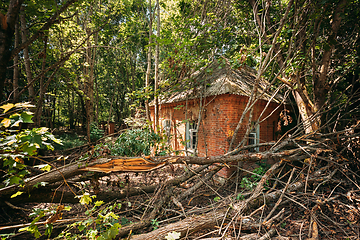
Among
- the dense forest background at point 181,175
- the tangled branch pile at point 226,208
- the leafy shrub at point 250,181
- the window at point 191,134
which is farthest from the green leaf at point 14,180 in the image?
the window at point 191,134

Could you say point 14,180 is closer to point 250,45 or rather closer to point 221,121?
point 221,121

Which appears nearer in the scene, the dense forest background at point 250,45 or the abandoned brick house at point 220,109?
the dense forest background at point 250,45

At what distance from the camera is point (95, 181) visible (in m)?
3.49

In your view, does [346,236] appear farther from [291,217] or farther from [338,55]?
[338,55]

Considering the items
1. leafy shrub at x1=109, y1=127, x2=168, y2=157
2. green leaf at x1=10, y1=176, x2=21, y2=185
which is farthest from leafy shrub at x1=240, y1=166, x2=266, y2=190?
green leaf at x1=10, y1=176, x2=21, y2=185

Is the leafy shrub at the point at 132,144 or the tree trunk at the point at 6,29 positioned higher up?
the tree trunk at the point at 6,29

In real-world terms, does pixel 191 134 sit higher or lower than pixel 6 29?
lower

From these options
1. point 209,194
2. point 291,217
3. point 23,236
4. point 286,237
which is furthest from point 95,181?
point 291,217

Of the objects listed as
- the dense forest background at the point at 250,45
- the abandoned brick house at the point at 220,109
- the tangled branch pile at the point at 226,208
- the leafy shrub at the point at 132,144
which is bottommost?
the tangled branch pile at the point at 226,208

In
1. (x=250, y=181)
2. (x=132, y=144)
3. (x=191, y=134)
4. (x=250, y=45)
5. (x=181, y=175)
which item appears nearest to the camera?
(x=181, y=175)

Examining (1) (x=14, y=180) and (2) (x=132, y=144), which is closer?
(1) (x=14, y=180)

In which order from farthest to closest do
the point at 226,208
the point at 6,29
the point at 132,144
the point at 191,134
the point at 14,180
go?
the point at 191,134
the point at 132,144
the point at 226,208
the point at 6,29
the point at 14,180

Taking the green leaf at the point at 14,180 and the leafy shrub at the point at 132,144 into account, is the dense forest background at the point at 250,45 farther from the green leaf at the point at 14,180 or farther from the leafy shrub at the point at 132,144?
the leafy shrub at the point at 132,144

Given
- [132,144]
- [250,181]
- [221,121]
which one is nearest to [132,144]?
[132,144]
